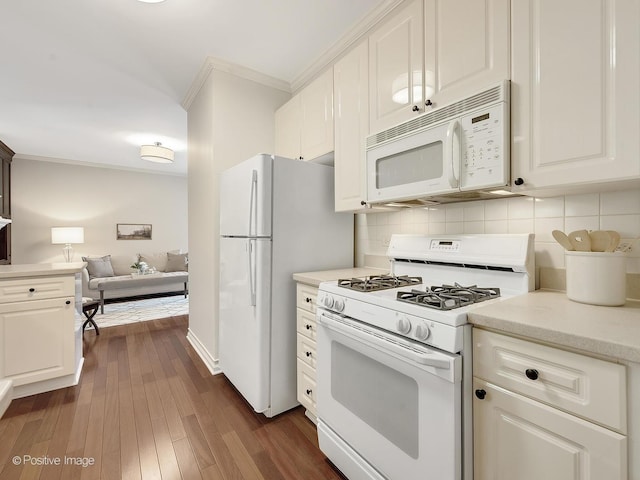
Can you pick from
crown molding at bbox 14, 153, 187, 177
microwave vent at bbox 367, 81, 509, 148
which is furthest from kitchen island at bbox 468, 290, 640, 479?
crown molding at bbox 14, 153, 187, 177

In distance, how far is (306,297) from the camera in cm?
188

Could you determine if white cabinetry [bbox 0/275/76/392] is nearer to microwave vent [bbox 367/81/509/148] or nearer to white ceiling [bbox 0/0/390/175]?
white ceiling [bbox 0/0/390/175]

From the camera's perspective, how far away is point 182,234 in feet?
22.6

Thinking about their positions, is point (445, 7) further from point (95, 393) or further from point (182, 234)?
point (182, 234)

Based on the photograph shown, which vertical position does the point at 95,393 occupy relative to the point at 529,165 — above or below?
below

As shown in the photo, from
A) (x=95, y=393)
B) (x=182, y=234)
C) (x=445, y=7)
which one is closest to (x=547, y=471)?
(x=445, y=7)

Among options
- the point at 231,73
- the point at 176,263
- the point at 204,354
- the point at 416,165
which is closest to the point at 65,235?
the point at 176,263

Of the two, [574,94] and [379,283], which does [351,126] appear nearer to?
[379,283]

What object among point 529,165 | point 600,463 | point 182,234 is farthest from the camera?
point 182,234

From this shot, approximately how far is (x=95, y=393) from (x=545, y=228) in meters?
3.10

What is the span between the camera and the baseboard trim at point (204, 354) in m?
2.60

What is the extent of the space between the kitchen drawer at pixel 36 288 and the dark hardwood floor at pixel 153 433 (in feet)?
2.39

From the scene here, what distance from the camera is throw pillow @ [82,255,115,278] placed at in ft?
17.5

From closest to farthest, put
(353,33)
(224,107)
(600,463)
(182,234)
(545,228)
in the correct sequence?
1. (600,463)
2. (545,228)
3. (353,33)
4. (224,107)
5. (182,234)
